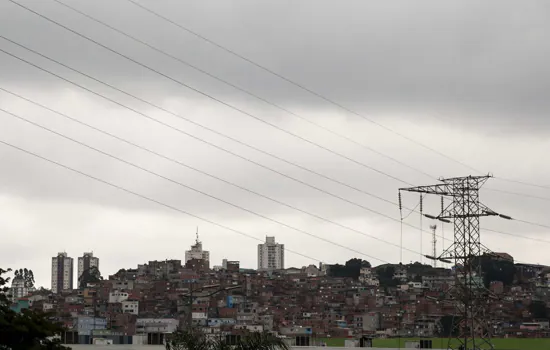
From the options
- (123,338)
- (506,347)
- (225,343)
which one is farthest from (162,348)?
(123,338)

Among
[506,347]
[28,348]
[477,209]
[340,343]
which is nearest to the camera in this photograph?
[28,348]

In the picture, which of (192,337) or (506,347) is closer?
(192,337)

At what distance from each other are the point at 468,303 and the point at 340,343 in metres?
84.0

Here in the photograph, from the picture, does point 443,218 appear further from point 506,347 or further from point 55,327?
point 55,327

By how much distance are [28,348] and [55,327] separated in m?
1.14

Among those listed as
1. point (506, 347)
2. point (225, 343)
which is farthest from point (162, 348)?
point (506, 347)

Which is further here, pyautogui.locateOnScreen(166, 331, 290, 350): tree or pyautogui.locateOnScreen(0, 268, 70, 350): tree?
pyautogui.locateOnScreen(166, 331, 290, 350): tree

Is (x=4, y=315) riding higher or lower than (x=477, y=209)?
lower

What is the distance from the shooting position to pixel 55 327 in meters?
40.6

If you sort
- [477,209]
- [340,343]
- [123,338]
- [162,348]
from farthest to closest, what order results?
[123,338], [340,343], [477,209], [162,348]

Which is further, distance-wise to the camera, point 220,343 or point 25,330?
point 220,343

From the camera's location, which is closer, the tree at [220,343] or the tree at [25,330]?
the tree at [25,330]

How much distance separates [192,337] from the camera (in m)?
46.5

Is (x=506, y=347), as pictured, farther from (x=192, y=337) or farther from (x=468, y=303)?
(x=192, y=337)
